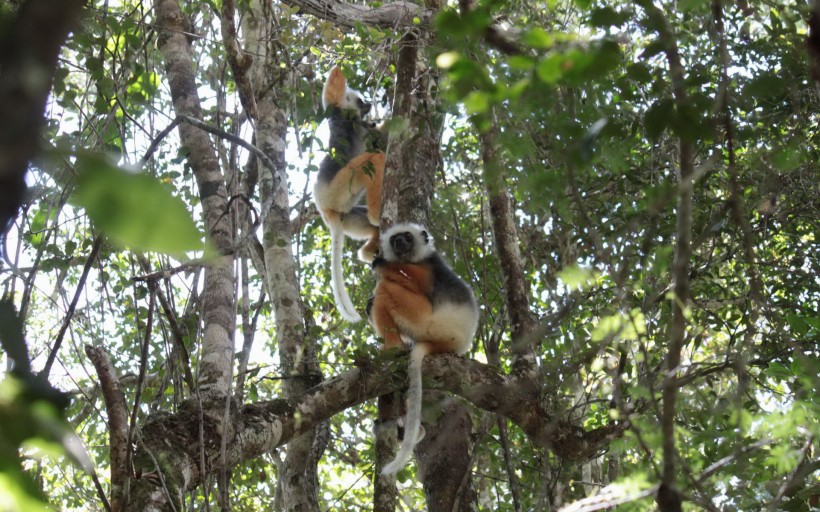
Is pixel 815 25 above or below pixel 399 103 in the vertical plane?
below

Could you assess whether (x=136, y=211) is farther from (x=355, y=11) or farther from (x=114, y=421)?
(x=355, y=11)

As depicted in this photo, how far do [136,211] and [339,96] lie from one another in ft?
24.0

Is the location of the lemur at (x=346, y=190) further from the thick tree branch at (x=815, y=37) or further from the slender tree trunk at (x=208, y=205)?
the thick tree branch at (x=815, y=37)

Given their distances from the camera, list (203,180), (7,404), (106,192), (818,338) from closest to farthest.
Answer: (106,192), (7,404), (818,338), (203,180)

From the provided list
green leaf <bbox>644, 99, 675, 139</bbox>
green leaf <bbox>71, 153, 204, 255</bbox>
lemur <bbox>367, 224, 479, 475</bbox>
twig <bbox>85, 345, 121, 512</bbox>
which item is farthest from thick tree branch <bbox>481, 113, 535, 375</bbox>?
green leaf <bbox>71, 153, 204, 255</bbox>

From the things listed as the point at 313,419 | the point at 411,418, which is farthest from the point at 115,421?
the point at 411,418

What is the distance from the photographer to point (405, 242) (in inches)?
201

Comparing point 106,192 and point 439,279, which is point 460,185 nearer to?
point 439,279

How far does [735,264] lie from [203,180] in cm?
414

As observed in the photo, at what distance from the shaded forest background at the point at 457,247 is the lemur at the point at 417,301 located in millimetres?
186

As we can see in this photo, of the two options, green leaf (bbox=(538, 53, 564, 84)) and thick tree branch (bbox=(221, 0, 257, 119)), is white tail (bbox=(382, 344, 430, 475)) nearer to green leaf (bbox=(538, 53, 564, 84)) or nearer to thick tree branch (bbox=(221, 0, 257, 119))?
thick tree branch (bbox=(221, 0, 257, 119))

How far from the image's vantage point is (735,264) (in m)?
5.95

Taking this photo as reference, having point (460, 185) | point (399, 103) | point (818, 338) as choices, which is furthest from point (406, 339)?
point (460, 185)

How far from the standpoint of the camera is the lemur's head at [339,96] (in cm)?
767
